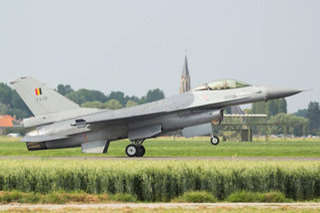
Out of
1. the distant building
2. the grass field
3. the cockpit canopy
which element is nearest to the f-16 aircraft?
the cockpit canopy

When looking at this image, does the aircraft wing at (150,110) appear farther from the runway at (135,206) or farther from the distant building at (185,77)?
the distant building at (185,77)

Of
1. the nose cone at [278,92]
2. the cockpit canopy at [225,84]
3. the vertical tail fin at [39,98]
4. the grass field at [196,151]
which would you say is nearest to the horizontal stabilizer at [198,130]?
the cockpit canopy at [225,84]

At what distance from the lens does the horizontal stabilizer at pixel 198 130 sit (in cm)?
2738

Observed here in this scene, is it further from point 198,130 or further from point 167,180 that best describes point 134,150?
point 167,180

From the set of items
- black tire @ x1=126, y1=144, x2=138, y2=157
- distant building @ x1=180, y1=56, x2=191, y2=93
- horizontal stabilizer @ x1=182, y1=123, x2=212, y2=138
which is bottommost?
black tire @ x1=126, y1=144, x2=138, y2=157

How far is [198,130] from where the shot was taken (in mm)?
27453

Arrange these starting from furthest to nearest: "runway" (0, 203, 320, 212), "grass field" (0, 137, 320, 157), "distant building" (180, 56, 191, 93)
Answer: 1. "distant building" (180, 56, 191, 93)
2. "grass field" (0, 137, 320, 157)
3. "runway" (0, 203, 320, 212)

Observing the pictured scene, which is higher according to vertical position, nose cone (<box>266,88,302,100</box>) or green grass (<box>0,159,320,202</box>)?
nose cone (<box>266,88,302,100</box>)

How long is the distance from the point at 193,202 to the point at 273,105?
18607 centimetres

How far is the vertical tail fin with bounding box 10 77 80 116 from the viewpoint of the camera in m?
28.3

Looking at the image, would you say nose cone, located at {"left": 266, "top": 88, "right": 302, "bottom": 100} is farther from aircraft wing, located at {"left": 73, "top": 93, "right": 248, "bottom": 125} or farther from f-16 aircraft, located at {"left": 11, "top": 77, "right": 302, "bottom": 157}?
aircraft wing, located at {"left": 73, "top": 93, "right": 248, "bottom": 125}

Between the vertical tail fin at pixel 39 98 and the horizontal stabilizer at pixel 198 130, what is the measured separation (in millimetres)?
5669

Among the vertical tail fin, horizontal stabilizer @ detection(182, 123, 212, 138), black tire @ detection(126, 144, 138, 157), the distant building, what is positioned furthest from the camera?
the distant building

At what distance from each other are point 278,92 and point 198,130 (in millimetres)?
4013
